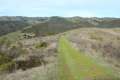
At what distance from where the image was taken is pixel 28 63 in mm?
28172

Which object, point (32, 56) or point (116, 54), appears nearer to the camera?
point (32, 56)

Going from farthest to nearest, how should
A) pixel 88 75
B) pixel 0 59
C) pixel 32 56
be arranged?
1. pixel 0 59
2. pixel 32 56
3. pixel 88 75

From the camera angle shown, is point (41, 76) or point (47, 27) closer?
point (41, 76)

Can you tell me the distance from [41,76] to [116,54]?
2171 centimetres

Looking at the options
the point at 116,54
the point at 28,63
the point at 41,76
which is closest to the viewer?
the point at 41,76

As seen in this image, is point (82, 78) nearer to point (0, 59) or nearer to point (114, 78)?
point (114, 78)

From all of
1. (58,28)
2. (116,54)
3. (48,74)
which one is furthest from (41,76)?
(58,28)

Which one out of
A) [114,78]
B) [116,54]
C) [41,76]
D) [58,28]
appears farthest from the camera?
[58,28]

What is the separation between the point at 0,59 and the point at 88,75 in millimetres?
26753

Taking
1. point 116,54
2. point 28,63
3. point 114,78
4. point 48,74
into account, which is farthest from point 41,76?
point 116,54

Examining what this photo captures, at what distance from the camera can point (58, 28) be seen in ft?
407

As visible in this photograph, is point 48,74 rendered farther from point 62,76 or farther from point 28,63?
point 28,63

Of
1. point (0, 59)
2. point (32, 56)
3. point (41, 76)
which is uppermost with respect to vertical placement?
point (41, 76)

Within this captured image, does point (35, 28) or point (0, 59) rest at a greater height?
point (0, 59)
